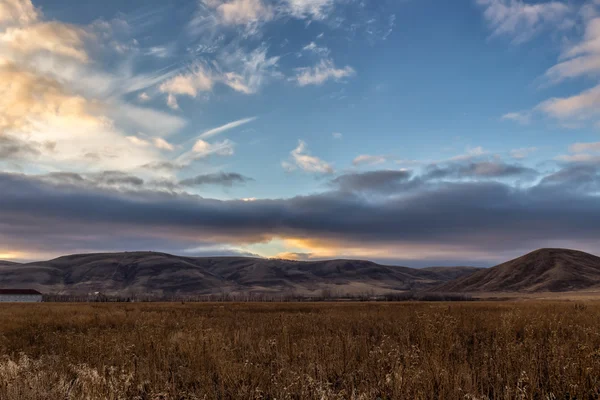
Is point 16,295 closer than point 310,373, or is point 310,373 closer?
point 310,373

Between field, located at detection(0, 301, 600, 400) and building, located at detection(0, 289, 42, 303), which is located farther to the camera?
building, located at detection(0, 289, 42, 303)

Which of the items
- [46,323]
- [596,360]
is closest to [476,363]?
[596,360]

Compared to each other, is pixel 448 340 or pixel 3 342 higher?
pixel 448 340

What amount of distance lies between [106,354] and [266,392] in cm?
669

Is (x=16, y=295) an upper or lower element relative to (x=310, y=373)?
lower

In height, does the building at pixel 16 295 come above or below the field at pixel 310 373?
below

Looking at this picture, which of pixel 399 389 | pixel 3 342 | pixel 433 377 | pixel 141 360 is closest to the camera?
pixel 399 389

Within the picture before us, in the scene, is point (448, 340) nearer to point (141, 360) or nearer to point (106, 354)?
point (141, 360)

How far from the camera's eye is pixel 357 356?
12.7 m

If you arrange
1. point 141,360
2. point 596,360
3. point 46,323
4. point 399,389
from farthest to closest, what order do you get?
point 46,323
point 141,360
point 596,360
point 399,389

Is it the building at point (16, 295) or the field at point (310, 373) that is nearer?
the field at point (310, 373)

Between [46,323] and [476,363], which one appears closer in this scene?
[476,363]

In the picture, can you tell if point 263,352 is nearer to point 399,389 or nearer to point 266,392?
point 266,392

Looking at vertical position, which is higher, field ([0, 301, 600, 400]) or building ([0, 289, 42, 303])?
field ([0, 301, 600, 400])
